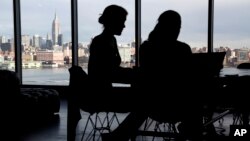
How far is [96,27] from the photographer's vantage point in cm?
795

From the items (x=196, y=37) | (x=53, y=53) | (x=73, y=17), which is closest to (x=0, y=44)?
(x=53, y=53)

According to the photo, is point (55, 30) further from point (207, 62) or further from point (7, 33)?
point (207, 62)

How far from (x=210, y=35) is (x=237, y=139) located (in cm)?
471

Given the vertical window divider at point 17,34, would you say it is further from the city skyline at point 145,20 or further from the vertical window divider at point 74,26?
the vertical window divider at point 74,26

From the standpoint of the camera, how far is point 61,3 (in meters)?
8.28

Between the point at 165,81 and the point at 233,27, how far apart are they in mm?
4746

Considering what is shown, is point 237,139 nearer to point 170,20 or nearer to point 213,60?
point 213,60

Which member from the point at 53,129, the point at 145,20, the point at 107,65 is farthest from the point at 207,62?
the point at 145,20

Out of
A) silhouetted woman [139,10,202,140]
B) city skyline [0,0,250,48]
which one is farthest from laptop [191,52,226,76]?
city skyline [0,0,250,48]

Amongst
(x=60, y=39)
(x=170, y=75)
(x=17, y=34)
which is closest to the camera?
(x=170, y=75)

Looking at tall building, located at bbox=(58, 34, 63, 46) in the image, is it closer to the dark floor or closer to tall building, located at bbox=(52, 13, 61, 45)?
tall building, located at bbox=(52, 13, 61, 45)

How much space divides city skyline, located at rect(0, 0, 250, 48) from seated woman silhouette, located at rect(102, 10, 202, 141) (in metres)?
4.45

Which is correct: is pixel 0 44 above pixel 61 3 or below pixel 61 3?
below

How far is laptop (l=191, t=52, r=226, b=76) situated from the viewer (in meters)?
2.62
